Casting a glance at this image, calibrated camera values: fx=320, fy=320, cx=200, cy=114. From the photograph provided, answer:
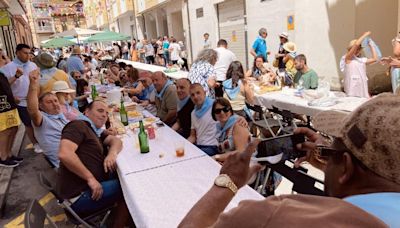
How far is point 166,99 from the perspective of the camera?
15.9 ft

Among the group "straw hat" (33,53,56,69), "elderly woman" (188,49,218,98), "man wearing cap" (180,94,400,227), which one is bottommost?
"elderly woman" (188,49,218,98)

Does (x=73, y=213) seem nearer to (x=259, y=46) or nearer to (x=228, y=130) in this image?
(x=228, y=130)

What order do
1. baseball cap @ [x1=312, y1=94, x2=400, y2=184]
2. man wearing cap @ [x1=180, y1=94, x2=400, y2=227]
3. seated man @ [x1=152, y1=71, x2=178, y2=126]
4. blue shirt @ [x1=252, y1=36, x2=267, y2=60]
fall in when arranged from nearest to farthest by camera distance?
1. man wearing cap @ [x1=180, y1=94, x2=400, y2=227]
2. baseball cap @ [x1=312, y1=94, x2=400, y2=184]
3. seated man @ [x1=152, y1=71, x2=178, y2=126]
4. blue shirt @ [x1=252, y1=36, x2=267, y2=60]

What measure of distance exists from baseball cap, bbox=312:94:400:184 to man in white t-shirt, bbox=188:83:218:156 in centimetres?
267

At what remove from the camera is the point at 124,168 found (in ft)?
8.98

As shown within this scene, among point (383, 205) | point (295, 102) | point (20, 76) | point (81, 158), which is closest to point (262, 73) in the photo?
point (295, 102)

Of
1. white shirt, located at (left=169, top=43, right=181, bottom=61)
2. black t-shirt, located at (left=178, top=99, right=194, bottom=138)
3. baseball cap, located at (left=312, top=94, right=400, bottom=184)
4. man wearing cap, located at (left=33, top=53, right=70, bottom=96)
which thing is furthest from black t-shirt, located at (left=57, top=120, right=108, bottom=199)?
white shirt, located at (left=169, top=43, right=181, bottom=61)

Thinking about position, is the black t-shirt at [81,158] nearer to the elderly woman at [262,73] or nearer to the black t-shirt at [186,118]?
the black t-shirt at [186,118]

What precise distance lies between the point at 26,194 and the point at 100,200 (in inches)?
79.6

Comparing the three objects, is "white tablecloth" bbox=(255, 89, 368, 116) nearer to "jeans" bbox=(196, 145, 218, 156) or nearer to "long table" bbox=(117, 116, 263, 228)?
"jeans" bbox=(196, 145, 218, 156)

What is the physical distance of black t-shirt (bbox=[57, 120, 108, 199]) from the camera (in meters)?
2.62

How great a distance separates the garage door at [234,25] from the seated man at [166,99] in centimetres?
826

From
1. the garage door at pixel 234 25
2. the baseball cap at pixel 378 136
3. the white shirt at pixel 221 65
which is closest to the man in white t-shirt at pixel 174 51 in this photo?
the garage door at pixel 234 25

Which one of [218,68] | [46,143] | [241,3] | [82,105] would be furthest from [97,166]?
[241,3]
